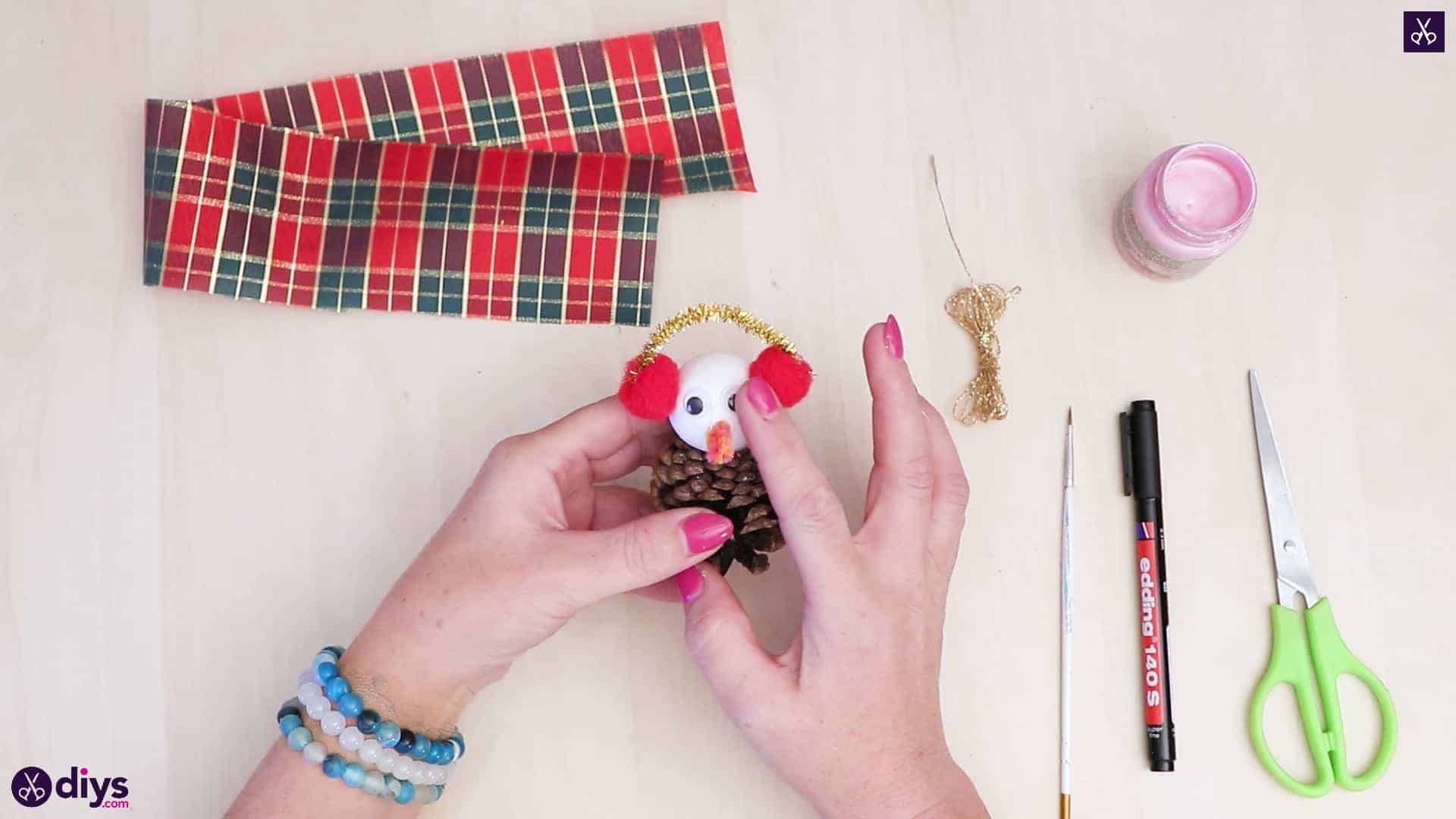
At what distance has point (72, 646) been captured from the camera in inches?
35.2

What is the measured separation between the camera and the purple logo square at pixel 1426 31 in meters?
Answer: 0.98

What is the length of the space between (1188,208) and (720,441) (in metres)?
0.48

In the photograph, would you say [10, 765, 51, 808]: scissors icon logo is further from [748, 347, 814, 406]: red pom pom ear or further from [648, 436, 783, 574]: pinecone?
[748, 347, 814, 406]: red pom pom ear

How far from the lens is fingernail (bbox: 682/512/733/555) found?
28.5 inches

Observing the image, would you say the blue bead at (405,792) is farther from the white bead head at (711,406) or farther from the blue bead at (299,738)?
the white bead head at (711,406)

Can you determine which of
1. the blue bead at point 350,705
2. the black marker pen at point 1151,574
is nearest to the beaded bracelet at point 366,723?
the blue bead at point 350,705

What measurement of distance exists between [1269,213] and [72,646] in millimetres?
1094

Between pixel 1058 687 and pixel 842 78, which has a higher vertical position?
pixel 842 78

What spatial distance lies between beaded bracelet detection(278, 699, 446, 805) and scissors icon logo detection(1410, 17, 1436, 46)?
1073 mm

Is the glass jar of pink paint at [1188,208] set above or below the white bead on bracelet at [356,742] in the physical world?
above

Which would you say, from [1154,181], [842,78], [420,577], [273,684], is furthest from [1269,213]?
[273,684]

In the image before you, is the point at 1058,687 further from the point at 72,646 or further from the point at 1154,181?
the point at 72,646

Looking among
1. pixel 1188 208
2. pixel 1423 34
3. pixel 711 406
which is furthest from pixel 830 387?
pixel 1423 34

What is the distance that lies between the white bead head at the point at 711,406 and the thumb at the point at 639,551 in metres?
0.05
